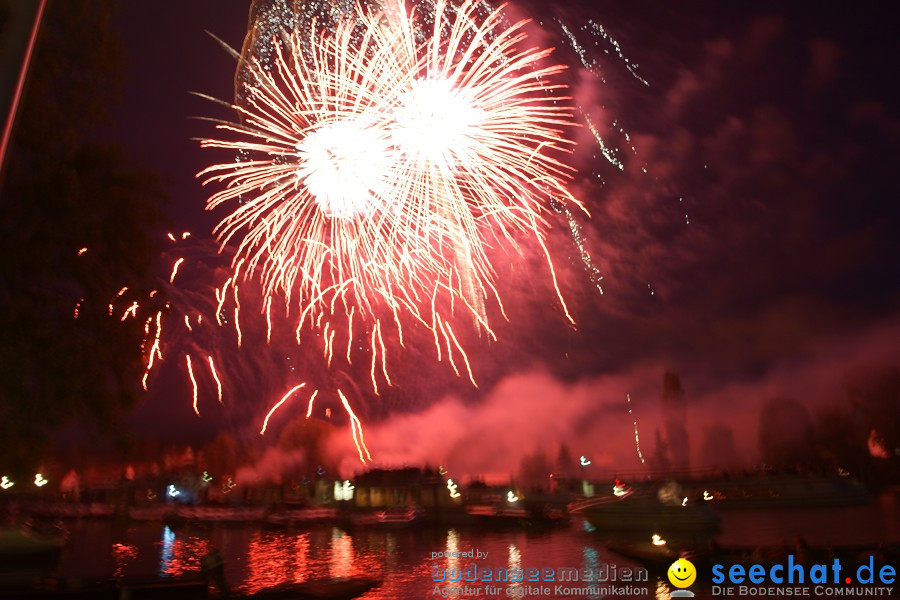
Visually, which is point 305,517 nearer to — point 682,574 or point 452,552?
point 452,552

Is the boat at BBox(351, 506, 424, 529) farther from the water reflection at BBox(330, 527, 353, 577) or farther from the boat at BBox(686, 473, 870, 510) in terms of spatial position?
the boat at BBox(686, 473, 870, 510)

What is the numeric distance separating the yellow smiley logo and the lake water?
508 millimetres

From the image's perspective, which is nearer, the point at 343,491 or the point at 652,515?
the point at 652,515

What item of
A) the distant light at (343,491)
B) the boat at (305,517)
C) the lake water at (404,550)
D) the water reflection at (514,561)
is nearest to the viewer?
the water reflection at (514,561)

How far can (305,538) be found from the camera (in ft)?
139

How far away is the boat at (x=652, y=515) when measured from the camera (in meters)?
36.2

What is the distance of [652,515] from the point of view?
36.7 metres

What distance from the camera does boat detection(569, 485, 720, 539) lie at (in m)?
36.2

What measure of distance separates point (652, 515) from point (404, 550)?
13.0m

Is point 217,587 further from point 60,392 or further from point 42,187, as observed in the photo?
point 42,187

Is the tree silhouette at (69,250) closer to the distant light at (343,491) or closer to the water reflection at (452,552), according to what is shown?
the water reflection at (452,552)

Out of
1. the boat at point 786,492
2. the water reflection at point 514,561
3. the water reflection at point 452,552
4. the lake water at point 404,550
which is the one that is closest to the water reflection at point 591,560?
the lake water at point 404,550

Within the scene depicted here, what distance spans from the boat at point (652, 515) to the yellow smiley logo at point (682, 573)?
18910mm

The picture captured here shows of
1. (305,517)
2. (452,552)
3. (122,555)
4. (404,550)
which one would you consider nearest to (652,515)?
(452,552)
